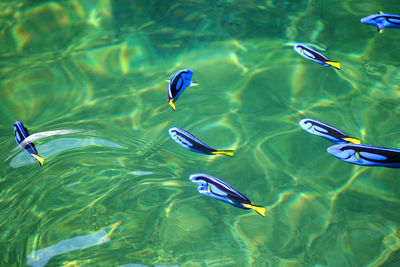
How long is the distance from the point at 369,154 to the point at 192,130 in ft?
7.81

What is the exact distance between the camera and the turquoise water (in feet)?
10.8

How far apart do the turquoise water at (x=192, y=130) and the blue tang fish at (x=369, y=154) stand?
39.3 inches

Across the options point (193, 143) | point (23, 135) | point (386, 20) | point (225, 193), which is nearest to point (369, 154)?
point (225, 193)

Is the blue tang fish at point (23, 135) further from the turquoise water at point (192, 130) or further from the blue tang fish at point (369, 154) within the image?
the blue tang fish at point (369, 154)

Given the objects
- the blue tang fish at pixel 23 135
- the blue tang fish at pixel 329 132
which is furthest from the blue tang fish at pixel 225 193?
the blue tang fish at pixel 23 135

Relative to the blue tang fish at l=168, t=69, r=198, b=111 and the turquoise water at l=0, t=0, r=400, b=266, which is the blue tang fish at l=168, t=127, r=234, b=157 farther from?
the turquoise water at l=0, t=0, r=400, b=266

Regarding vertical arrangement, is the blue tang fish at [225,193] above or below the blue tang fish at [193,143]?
below

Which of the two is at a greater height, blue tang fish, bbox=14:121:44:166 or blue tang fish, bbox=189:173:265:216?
blue tang fish, bbox=14:121:44:166

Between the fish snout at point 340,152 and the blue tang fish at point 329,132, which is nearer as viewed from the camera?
the fish snout at point 340,152

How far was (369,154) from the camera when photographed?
2658 millimetres

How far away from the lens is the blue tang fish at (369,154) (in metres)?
2.55

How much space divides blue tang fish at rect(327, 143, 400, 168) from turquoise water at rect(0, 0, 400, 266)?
3.27ft

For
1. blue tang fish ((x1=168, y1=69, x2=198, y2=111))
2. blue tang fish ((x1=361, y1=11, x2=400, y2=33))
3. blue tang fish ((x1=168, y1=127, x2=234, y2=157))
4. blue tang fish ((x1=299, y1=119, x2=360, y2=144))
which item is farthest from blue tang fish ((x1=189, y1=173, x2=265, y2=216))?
blue tang fish ((x1=361, y1=11, x2=400, y2=33))

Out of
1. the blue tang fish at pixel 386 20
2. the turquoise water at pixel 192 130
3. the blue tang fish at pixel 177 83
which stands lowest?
the turquoise water at pixel 192 130
